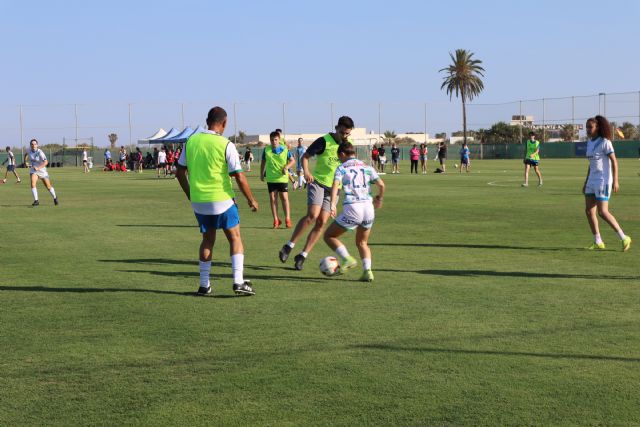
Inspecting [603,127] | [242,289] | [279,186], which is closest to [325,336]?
[242,289]

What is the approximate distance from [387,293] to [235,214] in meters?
1.85

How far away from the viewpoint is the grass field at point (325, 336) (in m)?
5.27

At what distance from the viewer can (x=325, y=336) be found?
7168 millimetres

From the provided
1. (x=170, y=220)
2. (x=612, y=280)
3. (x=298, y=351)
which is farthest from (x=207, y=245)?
(x=170, y=220)

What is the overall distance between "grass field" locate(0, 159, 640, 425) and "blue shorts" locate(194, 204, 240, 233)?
79 centimetres

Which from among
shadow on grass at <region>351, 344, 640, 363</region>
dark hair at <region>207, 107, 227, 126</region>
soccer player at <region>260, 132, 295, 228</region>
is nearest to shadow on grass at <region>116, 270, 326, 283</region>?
dark hair at <region>207, 107, 227, 126</region>

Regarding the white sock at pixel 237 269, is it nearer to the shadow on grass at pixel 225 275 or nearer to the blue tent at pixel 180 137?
the shadow on grass at pixel 225 275

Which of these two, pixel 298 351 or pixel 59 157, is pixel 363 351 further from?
pixel 59 157

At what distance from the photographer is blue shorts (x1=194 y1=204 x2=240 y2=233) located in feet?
29.9

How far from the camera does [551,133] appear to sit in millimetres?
87750

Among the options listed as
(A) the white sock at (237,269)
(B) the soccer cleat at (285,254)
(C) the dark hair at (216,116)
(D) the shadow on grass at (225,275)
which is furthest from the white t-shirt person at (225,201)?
(B) the soccer cleat at (285,254)

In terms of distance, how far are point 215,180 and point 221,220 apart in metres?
0.44

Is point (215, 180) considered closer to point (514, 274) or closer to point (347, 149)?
point (347, 149)

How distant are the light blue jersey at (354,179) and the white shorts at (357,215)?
6 centimetres
